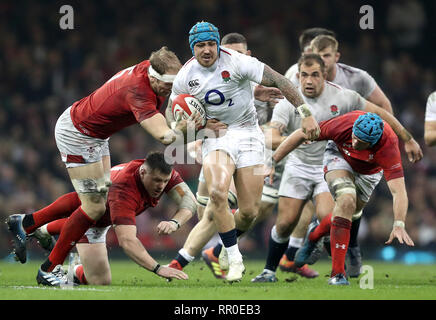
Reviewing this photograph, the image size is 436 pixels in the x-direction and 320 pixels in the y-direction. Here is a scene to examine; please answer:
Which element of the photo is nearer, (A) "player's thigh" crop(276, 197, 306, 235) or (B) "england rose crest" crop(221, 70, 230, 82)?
(B) "england rose crest" crop(221, 70, 230, 82)

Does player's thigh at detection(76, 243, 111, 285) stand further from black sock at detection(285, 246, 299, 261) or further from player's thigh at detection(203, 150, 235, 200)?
black sock at detection(285, 246, 299, 261)

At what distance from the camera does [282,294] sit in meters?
6.34

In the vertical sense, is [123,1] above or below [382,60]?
above

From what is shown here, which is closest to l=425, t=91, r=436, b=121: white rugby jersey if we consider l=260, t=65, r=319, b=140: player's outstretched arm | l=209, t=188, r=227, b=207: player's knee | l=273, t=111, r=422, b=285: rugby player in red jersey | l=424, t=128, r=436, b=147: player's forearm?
l=424, t=128, r=436, b=147: player's forearm

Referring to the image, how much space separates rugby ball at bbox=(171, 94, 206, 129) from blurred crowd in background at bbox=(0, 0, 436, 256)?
676 cm

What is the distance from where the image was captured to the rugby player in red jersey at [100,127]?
698 cm

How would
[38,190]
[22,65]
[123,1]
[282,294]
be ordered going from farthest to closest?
[123,1]
[22,65]
[38,190]
[282,294]

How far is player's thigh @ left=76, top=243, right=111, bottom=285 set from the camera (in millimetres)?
7699

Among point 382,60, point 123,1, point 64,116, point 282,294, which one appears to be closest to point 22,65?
point 123,1

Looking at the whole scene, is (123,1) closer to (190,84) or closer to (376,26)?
(376,26)

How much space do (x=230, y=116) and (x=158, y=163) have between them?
2.69 ft

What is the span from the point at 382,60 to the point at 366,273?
7.91 metres

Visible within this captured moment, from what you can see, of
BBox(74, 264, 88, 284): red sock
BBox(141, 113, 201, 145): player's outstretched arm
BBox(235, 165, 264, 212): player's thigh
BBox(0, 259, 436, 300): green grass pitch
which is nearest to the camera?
BBox(0, 259, 436, 300): green grass pitch

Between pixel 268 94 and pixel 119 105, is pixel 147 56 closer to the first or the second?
pixel 268 94
